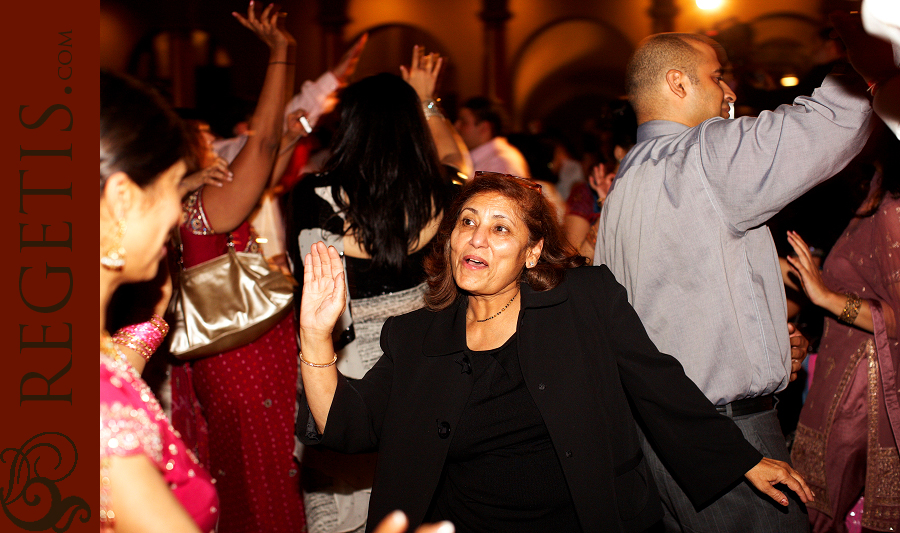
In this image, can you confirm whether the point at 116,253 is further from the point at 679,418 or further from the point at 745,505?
the point at 745,505

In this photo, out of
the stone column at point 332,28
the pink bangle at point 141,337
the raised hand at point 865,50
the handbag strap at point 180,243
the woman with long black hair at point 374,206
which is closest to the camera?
the raised hand at point 865,50

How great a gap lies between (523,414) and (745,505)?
676 mm

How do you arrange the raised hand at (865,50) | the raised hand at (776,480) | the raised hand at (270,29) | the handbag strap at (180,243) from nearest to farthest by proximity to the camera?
the raised hand at (865,50) < the raised hand at (776,480) < the handbag strap at (180,243) < the raised hand at (270,29)

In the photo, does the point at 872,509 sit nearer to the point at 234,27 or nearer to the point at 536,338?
the point at 536,338

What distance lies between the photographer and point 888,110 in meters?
1.44

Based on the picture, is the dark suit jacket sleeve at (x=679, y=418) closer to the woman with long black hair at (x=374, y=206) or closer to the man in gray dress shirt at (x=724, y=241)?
the man in gray dress shirt at (x=724, y=241)

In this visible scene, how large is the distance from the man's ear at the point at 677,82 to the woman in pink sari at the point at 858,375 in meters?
0.76

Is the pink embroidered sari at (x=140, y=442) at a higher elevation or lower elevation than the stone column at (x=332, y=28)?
lower

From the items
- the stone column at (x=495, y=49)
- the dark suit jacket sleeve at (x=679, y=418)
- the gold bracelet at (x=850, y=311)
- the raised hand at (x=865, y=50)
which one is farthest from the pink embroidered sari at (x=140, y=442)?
the stone column at (x=495, y=49)

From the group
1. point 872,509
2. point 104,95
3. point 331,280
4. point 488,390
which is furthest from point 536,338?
point 872,509

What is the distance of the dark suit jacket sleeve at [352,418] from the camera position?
1802 mm

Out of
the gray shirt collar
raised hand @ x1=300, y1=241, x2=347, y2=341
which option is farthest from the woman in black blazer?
the gray shirt collar

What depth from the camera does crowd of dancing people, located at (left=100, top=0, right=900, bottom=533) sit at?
1276 millimetres

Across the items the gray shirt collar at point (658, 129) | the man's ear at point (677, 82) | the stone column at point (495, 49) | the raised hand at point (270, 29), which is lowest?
the gray shirt collar at point (658, 129)
